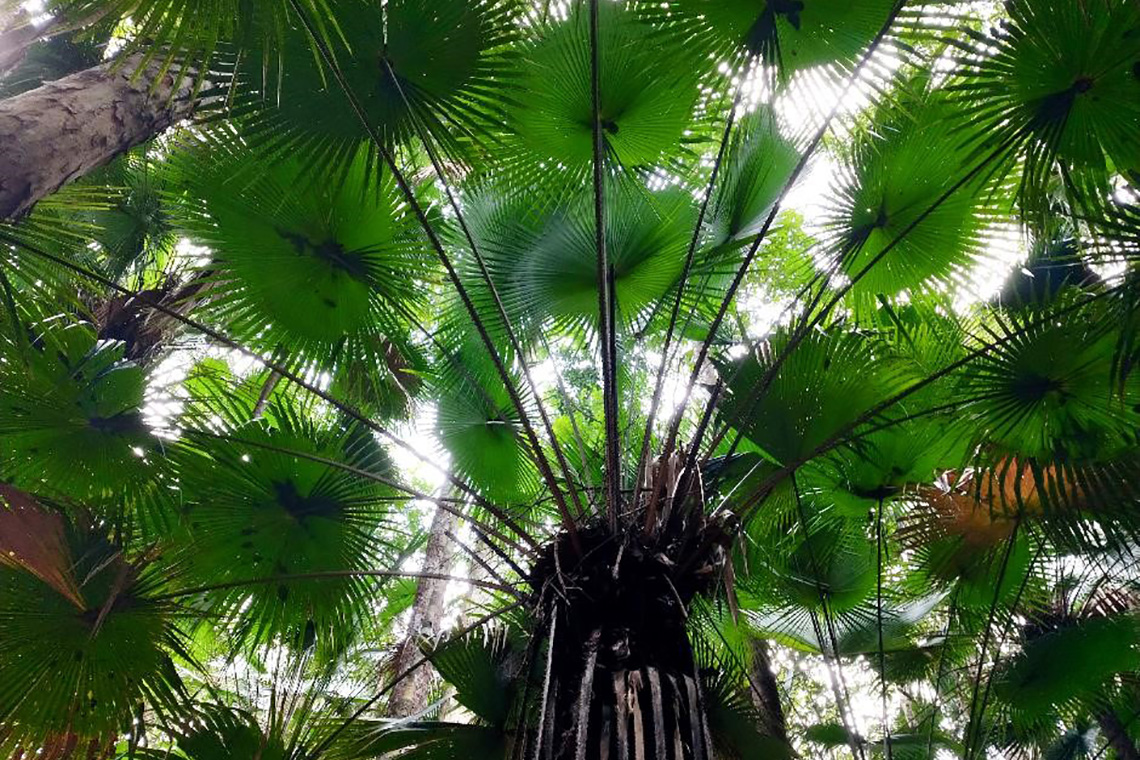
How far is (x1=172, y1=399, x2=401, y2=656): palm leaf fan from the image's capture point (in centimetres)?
265

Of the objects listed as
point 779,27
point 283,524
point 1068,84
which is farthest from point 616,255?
point 283,524

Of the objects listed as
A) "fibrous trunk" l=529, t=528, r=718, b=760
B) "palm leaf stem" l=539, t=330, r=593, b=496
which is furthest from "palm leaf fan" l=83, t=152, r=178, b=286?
"fibrous trunk" l=529, t=528, r=718, b=760

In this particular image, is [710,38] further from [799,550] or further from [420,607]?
[420,607]

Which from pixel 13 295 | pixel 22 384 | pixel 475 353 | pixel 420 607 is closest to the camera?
pixel 13 295

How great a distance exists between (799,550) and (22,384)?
331 cm

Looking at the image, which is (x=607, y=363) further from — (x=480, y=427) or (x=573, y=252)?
(x=480, y=427)

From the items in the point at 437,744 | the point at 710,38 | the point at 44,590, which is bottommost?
the point at 437,744

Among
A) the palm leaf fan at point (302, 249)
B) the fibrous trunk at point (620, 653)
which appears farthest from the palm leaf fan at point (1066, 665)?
the palm leaf fan at point (302, 249)

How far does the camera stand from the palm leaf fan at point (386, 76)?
2.04 metres

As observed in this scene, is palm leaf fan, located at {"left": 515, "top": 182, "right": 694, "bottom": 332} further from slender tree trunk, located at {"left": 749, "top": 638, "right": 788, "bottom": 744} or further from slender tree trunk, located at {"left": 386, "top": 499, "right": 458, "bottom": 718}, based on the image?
slender tree trunk, located at {"left": 749, "top": 638, "right": 788, "bottom": 744}

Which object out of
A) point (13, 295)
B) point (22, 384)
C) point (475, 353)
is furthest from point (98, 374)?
point (475, 353)

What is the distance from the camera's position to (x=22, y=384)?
246cm

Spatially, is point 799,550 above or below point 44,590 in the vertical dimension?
above

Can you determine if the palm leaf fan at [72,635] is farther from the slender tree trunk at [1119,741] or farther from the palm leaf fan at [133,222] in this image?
the slender tree trunk at [1119,741]
